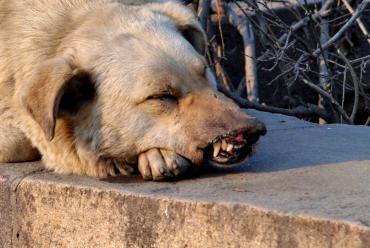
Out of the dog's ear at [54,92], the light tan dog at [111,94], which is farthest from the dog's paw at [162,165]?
the dog's ear at [54,92]

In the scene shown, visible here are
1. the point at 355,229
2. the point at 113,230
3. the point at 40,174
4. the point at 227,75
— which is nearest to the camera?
the point at 355,229

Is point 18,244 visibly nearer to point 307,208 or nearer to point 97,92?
point 97,92

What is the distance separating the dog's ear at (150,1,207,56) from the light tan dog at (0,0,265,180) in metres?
0.01

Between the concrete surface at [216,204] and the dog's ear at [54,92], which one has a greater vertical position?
the dog's ear at [54,92]

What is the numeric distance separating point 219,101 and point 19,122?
36.0 inches

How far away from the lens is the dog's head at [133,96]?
10.9 ft

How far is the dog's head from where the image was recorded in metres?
3.31

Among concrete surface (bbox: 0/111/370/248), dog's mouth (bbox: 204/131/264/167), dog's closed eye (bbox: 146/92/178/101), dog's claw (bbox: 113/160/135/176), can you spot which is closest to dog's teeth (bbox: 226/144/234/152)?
dog's mouth (bbox: 204/131/264/167)

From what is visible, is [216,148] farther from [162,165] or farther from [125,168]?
[125,168]

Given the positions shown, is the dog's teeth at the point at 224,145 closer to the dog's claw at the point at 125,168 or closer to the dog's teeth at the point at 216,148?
the dog's teeth at the point at 216,148

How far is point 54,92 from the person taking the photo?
342 cm

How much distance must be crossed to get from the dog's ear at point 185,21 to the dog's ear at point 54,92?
20.8 inches

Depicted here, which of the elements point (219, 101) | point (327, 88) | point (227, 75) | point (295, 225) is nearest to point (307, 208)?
point (295, 225)

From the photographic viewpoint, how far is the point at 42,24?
3752 mm
